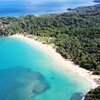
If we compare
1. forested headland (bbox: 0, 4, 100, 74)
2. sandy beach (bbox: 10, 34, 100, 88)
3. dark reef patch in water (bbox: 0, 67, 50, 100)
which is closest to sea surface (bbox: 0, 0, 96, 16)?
forested headland (bbox: 0, 4, 100, 74)

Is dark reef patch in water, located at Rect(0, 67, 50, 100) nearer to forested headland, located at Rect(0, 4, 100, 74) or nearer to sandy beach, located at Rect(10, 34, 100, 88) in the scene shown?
sandy beach, located at Rect(10, 34, 100, 88)

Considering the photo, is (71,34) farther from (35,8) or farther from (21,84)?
(35,8)

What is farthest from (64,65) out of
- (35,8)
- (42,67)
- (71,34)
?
(35,8)

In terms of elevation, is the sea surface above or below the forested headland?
above

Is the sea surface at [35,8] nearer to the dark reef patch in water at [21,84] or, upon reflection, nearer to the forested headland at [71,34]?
the forested headland at [71,34]

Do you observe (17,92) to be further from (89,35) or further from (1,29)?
(1,29)

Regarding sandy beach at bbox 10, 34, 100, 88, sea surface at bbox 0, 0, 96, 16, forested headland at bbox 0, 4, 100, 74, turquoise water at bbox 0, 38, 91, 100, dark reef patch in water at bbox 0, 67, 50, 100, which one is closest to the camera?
dark reef patch in water at bbox 0, 67, 50, 100

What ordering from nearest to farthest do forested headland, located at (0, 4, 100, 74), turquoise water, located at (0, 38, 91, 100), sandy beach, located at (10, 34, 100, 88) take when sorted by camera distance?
turquoise water, located at (0, 38, 91, 100)
sandy beach, located at (10, 34, 100, 88)
forested headland, located at (0, 4, 100, 74)

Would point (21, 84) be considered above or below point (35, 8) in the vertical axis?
below
